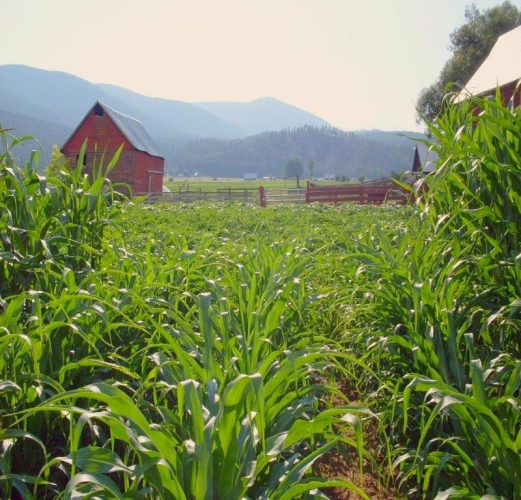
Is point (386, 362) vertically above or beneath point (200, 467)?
beneath

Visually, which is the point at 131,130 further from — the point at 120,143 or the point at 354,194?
the point at 354,194

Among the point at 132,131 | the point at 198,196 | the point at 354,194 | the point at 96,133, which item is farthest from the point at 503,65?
the point at 96,133

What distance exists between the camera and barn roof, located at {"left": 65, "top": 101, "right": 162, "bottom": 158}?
40.0 meters

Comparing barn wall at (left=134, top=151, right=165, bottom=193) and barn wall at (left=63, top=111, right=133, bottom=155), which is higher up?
barn wall at (left=63, top=111, right=133, bottom=155)

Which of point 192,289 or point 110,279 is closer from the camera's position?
point 110,279

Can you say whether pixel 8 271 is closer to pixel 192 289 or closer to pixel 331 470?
pixel 192 289

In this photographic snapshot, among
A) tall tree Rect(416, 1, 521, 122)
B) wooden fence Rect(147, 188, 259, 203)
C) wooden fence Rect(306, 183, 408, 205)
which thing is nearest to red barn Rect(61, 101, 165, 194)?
wooden fence Rect(147, 188, 259, 203)

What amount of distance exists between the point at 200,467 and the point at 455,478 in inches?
43.1

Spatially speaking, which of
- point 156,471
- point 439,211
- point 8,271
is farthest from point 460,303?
point 8,271

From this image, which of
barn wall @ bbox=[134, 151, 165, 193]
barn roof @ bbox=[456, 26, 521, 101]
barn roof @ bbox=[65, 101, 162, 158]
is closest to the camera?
barn roof @ bbox=[456, 26, 521, 101]

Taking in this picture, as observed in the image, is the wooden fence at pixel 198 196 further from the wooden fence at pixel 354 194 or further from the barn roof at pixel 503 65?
the barn roof at pixel 503 65

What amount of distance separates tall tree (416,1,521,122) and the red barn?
21.3 m

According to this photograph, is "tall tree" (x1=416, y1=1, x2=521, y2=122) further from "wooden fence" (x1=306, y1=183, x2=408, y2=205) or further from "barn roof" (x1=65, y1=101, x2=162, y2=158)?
"barn roof" (x1=65, y1=101, x2=162, y2=158)

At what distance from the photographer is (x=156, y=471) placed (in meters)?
1.37
